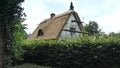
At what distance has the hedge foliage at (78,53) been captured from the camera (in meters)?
19.5

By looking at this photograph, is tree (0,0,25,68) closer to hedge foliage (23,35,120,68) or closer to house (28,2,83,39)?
hedge foliage (23,35,120,68)

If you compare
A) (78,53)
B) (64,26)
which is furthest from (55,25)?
(78,53)

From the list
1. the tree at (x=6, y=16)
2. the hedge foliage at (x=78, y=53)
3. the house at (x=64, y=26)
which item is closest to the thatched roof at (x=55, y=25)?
the house at (x=64, y=26)

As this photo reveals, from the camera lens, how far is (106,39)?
2016cm

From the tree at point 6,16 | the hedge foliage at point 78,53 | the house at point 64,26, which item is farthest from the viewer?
the house at point 64,26

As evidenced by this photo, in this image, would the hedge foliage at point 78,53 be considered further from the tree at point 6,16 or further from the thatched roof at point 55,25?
the thatched roof at point 55,25

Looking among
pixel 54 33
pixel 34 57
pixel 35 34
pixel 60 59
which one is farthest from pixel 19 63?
pixel 35 34

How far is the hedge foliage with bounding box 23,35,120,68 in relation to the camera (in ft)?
64.0

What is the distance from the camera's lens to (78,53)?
2036 cm

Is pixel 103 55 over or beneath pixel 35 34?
beneath

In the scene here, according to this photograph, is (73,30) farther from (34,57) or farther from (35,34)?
(34,57)

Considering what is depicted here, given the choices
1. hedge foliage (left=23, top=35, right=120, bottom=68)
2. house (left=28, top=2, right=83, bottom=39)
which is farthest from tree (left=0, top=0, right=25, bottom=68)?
house (left=28, top=2, right=83, bottom=39)

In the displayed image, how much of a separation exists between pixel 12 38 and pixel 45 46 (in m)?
5.63

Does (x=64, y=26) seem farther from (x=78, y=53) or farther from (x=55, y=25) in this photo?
(x=78, y=53)
